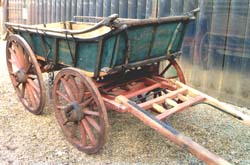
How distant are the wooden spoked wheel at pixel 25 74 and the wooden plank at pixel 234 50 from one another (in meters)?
2.51

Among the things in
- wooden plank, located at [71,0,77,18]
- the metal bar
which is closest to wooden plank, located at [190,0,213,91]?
the metal bar

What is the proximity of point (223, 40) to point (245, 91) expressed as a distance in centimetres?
75

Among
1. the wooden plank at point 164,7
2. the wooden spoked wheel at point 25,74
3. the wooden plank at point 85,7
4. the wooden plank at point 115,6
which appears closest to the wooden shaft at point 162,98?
the wooden spoked wheel at point 25,74

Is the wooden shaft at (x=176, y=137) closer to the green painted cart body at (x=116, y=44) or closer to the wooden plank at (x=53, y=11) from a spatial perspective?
the green painted cart body at (x=116, y=44)

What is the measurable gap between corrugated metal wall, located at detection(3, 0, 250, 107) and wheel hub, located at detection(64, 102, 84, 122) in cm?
237

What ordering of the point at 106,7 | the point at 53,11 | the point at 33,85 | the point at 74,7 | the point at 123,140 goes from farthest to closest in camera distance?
the point at 53,11
the point at 74,7
the point at 106,7
the point at 33,85
the point at 123,140

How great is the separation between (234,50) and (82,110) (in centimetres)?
240

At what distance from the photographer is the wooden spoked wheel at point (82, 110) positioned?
2.75 meters

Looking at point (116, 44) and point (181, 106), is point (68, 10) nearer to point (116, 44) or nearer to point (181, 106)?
point (116, 44)

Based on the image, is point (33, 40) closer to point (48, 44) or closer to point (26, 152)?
point (48, 44)

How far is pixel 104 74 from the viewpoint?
287cm

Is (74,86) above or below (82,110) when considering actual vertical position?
above

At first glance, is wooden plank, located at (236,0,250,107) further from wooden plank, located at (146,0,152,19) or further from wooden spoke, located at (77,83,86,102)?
wooden spoke, located at (77,83,86,102)

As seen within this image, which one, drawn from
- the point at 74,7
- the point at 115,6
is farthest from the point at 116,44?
the point at 74,7
